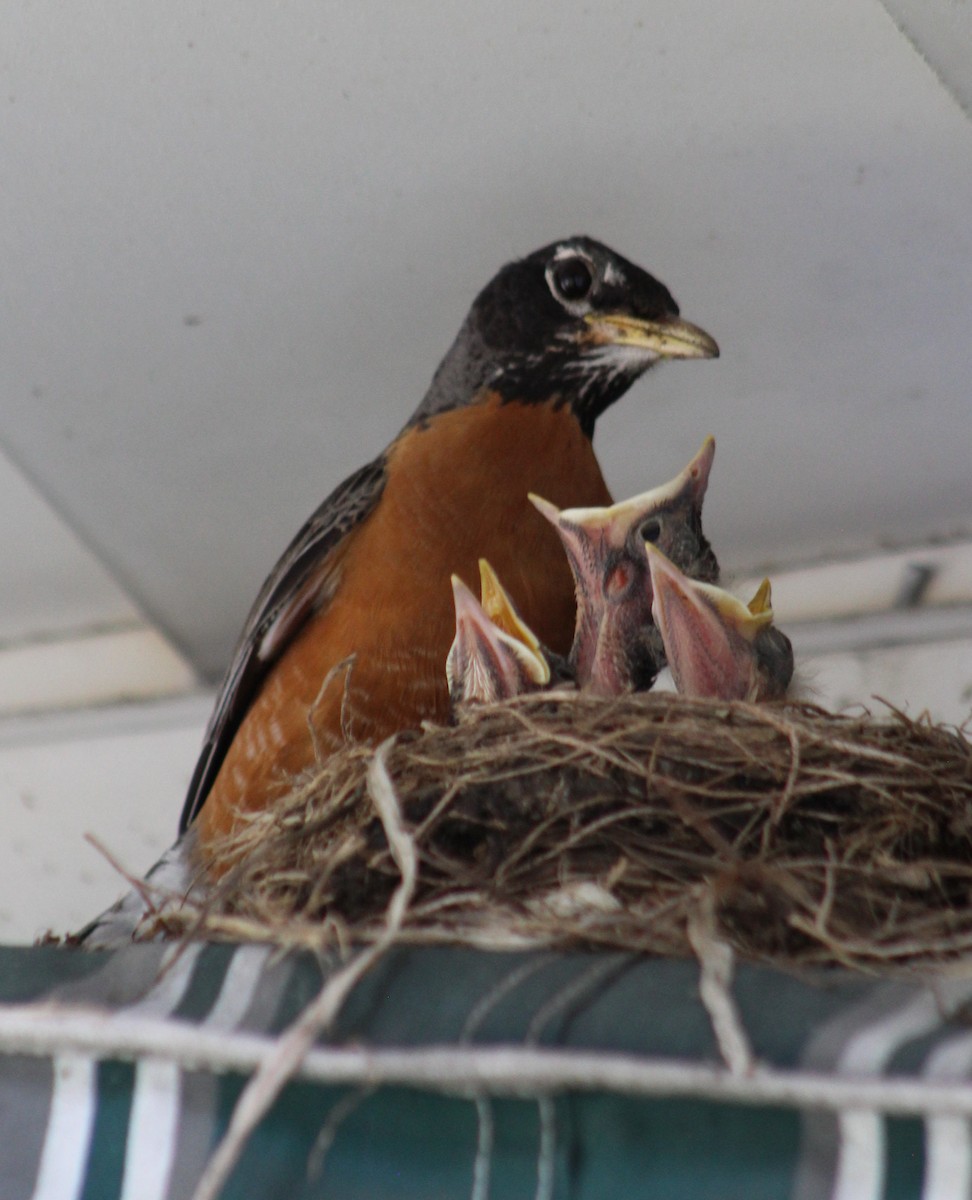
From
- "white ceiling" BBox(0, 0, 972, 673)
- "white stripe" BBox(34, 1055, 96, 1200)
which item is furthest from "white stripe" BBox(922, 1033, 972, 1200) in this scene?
"white ceiling" BBox(0, 0, 972, 673)

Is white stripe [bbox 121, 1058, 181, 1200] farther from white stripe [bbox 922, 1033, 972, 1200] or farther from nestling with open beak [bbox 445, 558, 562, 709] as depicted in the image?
nestling with open beak [bbox 445, 558, 562, 709]

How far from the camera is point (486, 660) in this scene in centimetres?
171

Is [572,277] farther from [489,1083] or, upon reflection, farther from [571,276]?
[489,1083]

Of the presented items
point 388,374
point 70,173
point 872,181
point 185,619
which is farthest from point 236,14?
point 185,619

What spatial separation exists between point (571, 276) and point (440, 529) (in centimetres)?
40

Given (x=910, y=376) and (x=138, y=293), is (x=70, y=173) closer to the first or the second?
(x=138, y=293)

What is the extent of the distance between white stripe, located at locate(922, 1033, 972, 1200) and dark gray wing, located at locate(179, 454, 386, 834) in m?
1.17

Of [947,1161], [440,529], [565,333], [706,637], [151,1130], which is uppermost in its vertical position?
[565,333]

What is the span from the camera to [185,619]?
2.75m

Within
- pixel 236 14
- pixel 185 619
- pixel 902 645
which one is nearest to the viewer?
pixel 236 14

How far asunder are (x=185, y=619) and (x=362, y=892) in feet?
4.80

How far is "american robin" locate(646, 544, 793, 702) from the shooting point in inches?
66.6

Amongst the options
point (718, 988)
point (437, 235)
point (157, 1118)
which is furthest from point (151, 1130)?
point (437, 235)

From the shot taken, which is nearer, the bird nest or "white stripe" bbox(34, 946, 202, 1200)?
"white stripe" bbox(34, 946, 202, 1200)
